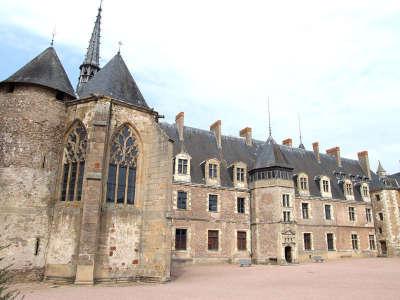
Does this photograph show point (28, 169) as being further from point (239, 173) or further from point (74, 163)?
point (239, 173)

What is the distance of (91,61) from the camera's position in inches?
1250

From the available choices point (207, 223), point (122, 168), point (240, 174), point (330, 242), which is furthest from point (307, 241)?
point (122, 168)

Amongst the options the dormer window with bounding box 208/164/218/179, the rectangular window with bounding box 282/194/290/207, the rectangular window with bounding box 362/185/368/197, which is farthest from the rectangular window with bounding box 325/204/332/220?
the dormer window with bounding box 208/164/218/179

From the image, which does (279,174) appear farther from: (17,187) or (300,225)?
(17,187)

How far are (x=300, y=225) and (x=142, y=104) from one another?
61.2 feet

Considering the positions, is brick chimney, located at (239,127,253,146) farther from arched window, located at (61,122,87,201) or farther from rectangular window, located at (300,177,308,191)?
arched window, located at (61,122,87,201)

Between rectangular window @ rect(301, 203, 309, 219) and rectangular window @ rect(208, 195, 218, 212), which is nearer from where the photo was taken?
rectangular window @ rect(208, 195, 218, 212)

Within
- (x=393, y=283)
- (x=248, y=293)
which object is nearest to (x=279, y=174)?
(x=393, y=283)

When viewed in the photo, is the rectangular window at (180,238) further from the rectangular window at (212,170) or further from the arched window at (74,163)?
the arched window at (74,163)

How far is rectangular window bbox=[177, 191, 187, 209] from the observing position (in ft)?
78.7

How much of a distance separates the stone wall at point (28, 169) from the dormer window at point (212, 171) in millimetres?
13792

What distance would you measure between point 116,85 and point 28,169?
5.51 metres

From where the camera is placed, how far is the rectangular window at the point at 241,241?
83.8 ft

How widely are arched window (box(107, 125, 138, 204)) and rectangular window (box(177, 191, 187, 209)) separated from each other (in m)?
9.79
